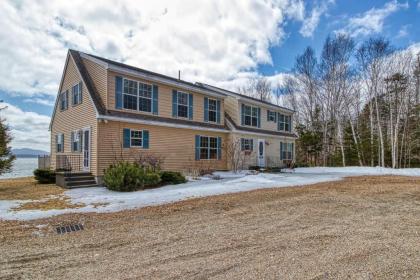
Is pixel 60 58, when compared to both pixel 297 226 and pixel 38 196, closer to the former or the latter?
pixel 38 196

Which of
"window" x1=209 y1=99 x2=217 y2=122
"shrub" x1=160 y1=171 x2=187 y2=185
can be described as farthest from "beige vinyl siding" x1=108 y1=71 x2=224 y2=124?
"shrub" x1=160 y1=171 x2=187 y2=185

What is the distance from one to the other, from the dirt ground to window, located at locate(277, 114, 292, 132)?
16386 millimetres

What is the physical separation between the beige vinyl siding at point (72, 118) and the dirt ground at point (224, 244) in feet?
22.4

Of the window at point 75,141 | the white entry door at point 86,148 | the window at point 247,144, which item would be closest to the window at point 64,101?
the window at point 75,141

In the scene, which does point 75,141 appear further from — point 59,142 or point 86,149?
point 59,142

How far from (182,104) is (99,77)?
15.7ft

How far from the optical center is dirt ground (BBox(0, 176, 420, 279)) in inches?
137

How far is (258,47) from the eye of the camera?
22.0 m

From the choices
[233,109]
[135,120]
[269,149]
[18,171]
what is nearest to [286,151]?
[269,149]

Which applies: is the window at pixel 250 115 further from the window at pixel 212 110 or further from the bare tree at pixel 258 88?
the bare tree at pixel 258 88

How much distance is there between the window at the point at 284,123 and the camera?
23609 mm

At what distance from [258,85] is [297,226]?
1357 inches

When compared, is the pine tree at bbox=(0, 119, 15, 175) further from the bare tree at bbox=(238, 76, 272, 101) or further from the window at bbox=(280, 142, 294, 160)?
the bare tree at bbox=(238, 76, 272, 101)

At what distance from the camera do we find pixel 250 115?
20688 millimetres
